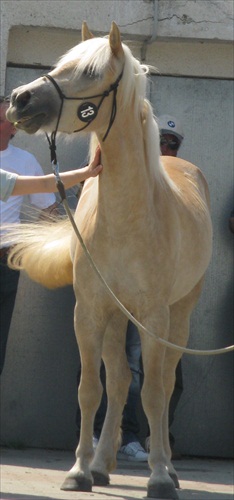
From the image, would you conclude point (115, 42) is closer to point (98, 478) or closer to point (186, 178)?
point (186, 178)

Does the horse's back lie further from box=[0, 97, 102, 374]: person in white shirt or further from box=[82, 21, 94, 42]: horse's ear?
box=[82, 21, 94, 42]: horse's ear

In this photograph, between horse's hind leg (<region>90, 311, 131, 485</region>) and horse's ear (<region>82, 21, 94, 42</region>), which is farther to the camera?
horse's hind leg (<region>90, 311, 131, 485</region>)

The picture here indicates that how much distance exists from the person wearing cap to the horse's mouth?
233 cm

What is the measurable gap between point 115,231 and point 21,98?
93 centimetres

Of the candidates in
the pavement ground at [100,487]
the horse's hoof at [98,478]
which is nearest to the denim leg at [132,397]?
the pavement ground at [100,487]

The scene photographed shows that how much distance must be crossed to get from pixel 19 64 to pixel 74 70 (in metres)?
2.56

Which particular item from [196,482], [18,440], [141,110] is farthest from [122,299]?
[18,440]

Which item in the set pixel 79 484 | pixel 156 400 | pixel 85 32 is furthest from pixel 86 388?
pixel 85 32

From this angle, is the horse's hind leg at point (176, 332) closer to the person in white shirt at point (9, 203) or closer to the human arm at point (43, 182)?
the person in white shirt at point (9, 203)

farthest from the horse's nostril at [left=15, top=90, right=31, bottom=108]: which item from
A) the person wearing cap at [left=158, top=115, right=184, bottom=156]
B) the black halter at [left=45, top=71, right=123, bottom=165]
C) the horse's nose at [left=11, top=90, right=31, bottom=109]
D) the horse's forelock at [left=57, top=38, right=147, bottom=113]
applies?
the person wearing cap at [left=158, top=115, right=184, bottom=156]

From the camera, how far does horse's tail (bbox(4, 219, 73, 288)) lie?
6.80m

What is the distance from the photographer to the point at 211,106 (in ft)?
27.7

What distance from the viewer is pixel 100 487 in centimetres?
632

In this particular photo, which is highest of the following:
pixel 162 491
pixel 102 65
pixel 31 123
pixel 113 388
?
pixel 102 65
